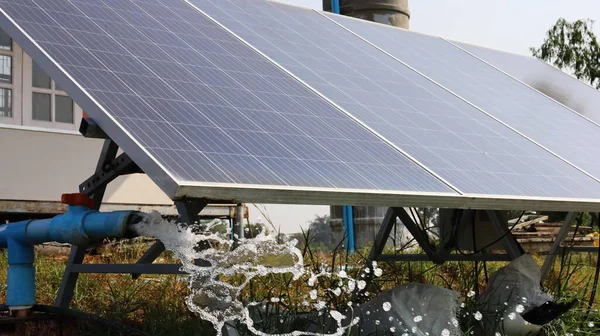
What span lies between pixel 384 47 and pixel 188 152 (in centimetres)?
380

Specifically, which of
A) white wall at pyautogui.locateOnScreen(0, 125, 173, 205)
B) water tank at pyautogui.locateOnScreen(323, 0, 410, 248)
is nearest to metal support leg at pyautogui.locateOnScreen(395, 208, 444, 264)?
water tank at pyautogui.locateOnScreen(323, 0, 410, 248)

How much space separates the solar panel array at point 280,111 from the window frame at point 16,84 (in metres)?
5.37

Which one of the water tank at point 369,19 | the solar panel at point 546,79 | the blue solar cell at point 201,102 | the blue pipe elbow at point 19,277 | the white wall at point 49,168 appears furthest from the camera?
the water tank at point 369,19

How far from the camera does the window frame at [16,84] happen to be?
11.8 metres

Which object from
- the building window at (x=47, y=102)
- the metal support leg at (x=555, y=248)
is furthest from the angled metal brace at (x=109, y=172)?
the building window at (x=47, y=102)

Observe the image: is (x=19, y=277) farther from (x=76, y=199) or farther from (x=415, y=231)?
(x=415, y=231)

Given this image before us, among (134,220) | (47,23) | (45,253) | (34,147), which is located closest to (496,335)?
(134,220)

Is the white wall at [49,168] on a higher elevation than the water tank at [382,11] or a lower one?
lower

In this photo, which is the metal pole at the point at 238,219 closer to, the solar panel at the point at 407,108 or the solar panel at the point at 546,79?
the solar panel at the point at 546,79

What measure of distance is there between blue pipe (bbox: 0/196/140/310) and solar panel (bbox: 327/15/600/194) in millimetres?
2576

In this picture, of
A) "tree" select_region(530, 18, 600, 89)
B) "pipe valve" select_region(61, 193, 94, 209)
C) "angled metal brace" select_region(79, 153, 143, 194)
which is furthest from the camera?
"tree" select_region(530, 18, 600, 89)

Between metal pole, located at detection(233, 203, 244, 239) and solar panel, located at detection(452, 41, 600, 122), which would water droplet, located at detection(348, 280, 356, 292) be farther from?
metal pole, located at detection(233, 203, 244, 239)

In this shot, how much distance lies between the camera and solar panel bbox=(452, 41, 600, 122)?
8.74m

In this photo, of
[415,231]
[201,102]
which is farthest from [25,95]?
[201,102]
